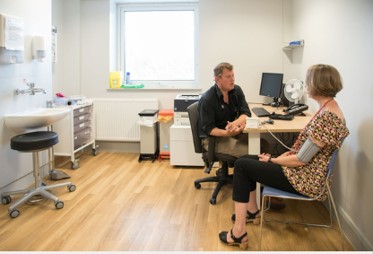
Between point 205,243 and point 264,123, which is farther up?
point 264,123

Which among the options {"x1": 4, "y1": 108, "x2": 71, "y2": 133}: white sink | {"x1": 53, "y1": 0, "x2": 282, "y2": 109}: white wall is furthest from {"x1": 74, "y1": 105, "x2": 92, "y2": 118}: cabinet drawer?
{"x1": 4, "y1": 108, "x2": 71, "y2": 133}: white sink

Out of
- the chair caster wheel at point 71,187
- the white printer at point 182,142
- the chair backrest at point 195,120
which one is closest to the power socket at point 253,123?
the chair backrest at point 195,120

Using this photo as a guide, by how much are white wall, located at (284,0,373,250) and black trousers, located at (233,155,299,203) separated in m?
0.53

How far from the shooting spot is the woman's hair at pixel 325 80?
6.93ft

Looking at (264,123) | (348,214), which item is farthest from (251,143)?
(348,214)

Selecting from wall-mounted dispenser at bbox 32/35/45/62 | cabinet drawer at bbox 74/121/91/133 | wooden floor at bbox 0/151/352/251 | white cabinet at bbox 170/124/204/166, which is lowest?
wooden floor at bbox 0/151/352/251

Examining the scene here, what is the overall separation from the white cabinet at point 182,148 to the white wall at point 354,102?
182cm

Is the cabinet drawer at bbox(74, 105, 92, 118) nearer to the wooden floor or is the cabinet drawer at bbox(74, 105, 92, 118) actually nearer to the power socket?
the wooden floor

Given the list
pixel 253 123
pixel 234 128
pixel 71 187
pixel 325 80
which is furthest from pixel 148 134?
pixel 325 80

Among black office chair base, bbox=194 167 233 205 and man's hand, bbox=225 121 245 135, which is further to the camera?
black office chair base, bbox=194 167 233 205

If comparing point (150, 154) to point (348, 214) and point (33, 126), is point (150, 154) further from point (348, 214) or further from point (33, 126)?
point (348, 214)

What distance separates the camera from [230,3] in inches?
187

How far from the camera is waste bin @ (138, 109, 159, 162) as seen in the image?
15.2 feet

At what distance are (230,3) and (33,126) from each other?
3.01 metres
